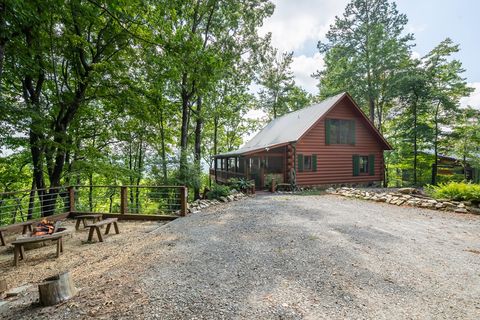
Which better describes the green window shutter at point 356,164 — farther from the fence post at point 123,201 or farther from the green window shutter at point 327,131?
the fence post at point 123,201

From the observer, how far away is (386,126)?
1026 inches

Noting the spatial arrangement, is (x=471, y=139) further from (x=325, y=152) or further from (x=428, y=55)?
(x=325, y=152)

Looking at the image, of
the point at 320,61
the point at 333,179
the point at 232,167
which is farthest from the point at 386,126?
the point at 232,167

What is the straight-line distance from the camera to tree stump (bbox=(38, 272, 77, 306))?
271 cm

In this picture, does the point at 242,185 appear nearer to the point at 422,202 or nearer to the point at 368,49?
the point at 422,202

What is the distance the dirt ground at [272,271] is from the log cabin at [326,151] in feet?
Answer: 25.7

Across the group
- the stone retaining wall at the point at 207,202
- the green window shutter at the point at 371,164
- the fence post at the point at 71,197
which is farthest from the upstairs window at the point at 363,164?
the fence post at the point at 71,197

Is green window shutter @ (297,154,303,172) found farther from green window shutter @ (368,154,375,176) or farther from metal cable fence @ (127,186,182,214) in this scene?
metal cable fence @ (127,186,182,214)

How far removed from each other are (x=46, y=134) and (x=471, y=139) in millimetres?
24652

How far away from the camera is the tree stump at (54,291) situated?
2.71m

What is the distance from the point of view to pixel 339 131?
49.7 ft

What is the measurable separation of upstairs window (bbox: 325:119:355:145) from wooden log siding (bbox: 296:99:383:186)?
230 millimetres

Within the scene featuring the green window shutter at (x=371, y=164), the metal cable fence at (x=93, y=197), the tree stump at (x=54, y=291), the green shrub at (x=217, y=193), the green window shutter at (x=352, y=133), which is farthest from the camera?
the green window shutter at (x=371, y=164)

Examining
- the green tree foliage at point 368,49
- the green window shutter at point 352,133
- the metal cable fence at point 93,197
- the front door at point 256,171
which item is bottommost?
the metal cable fence at point 93,197
